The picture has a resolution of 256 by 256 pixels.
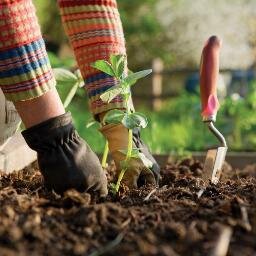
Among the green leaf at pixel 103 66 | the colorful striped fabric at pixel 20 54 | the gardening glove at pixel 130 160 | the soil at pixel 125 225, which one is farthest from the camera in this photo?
the gardening glove at pixel 130 160

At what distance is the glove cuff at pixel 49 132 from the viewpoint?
55.1 inches

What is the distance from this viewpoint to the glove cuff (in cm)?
140

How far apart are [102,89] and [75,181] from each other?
0.45m

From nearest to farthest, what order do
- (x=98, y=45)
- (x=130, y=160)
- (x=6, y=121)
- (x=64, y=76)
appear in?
(x=130, y=160), (x=98, y=45), (x=6, y=121), (x=64, y=76)

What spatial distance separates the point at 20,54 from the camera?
4.63 ft

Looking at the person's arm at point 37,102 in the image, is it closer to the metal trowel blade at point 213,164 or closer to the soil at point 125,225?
the soil at point 125,225

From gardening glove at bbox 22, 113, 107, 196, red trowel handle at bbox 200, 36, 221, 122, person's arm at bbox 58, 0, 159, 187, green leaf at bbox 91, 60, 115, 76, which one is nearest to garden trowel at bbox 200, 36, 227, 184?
red trowel handle at bbox 200, 36, 221, 122

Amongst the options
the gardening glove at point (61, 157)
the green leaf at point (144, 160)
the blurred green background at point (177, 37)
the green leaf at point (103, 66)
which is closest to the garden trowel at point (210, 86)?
the green leaf at point (144, 160)

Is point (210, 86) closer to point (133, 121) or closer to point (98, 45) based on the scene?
point (98, 45)

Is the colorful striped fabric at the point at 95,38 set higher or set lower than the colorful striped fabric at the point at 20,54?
lower

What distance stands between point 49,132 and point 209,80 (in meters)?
0.66

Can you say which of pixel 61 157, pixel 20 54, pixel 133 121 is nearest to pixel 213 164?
pixel 133 121

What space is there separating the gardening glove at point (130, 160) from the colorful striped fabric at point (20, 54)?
1.19 feet

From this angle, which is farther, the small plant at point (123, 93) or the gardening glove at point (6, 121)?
the gardening glove at point (6, 121)
